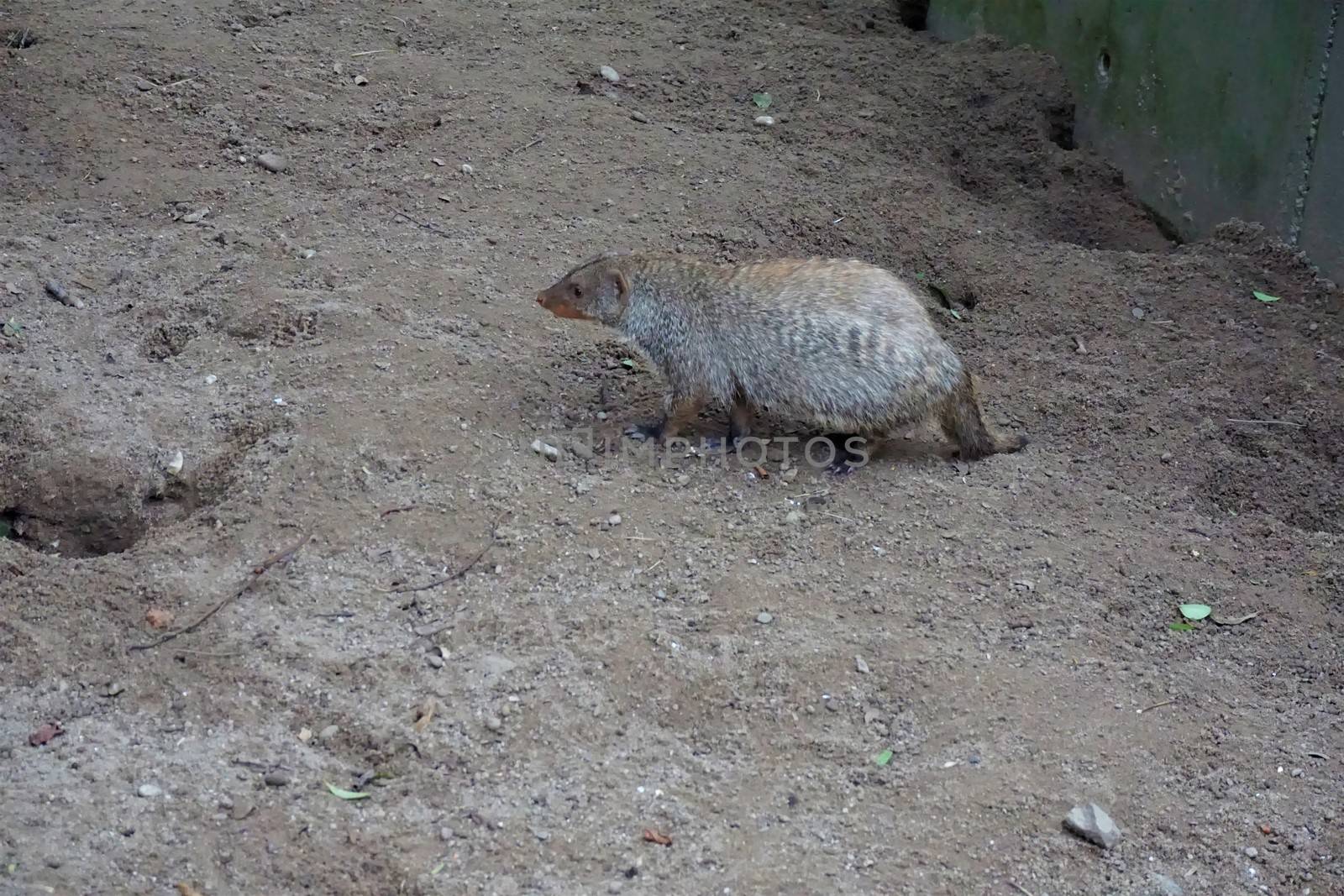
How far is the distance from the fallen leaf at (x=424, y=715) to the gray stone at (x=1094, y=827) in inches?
67.6

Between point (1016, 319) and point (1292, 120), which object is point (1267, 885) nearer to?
point (1016, 319)

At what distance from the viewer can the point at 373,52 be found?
23.4 ft

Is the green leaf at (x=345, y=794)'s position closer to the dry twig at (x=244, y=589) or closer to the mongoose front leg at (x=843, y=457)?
the dry twig at (x=244, y=589)

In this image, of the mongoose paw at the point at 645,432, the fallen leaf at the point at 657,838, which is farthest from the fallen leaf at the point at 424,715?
the mongoose paw at the point at 645,432

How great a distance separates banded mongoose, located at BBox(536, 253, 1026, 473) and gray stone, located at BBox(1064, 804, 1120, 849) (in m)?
1.84

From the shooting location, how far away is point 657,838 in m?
3.25

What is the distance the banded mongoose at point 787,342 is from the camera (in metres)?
4.86

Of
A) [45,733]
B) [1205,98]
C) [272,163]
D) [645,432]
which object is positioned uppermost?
[1205,98]

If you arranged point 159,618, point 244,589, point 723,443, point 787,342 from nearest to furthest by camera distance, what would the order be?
point 159,618 → point 244,589 → point 787,342 → point 723,443

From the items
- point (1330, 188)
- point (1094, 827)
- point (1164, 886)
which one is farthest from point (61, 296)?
point (1330, 188)

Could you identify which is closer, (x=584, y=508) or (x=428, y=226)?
(x=584, y=508)

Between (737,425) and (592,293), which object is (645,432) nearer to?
(737,425)

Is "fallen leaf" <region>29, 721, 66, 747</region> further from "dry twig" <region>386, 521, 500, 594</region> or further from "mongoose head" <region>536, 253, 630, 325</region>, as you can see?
"mongoose head" <region>536, 253, 630, 325</region>

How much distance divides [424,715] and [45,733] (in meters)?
0.98
